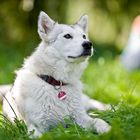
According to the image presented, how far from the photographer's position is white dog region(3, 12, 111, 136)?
7.41 metres

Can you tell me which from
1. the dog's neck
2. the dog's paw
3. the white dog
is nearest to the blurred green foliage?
the white dog

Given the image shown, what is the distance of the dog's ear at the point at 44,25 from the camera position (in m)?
7.83

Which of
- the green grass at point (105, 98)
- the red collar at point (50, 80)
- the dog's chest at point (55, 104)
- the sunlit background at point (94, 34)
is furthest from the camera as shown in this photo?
the sunlit background at point (94, 34)

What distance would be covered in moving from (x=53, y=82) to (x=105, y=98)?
2496 mm

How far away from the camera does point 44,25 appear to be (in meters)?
7.89

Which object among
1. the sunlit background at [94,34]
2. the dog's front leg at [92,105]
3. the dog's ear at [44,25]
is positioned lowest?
the dog's front leg at [92,105]

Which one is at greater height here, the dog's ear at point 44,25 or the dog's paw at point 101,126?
the dog's ear at point 44,25

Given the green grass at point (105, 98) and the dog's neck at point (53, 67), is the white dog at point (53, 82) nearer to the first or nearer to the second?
the dog's neck at point (53, 67)

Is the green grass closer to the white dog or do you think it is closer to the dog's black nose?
the white dog

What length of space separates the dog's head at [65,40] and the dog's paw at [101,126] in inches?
31.2

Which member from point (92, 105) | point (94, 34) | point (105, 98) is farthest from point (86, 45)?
point (94, 34)

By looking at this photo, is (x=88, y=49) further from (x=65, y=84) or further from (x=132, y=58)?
(x=132, y=58)

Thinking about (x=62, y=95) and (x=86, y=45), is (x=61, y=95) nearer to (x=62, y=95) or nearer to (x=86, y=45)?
(x=62, y=95)

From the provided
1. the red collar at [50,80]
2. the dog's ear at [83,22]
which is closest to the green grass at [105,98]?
the red collar at [50,80]
